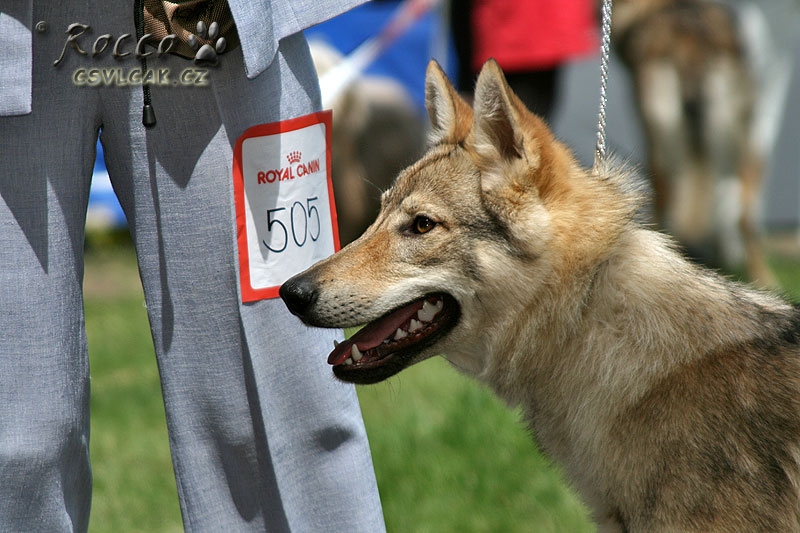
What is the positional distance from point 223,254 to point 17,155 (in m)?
0.53

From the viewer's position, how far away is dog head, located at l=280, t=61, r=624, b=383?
234 centimetres

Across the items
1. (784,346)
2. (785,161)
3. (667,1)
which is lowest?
(785,161)

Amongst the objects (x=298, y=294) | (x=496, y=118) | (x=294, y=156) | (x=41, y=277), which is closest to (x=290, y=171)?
(x=294, y=156)

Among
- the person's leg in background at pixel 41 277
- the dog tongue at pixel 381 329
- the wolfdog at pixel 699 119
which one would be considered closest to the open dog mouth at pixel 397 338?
the dog tongue at pixel 381 329

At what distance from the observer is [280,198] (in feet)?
7.69

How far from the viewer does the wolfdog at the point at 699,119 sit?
671cm

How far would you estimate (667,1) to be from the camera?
677 cm

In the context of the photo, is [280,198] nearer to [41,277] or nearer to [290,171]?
[290,171]

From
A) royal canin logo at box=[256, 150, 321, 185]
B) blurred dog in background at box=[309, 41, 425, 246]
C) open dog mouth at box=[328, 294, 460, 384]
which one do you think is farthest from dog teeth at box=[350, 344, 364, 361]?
blurred dog in background at box=[309, 41, 425, 246]

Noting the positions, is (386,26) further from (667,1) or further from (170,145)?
(170,145)

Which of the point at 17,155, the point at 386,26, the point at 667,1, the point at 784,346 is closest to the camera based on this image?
the point at 17,155

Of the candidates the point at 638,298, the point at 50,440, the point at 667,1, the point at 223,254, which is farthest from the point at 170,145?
the point at 667,1

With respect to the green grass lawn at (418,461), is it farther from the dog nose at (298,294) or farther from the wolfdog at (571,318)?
the dog nose at (298,294)

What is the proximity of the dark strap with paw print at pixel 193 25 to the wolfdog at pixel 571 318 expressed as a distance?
607 millimetres
